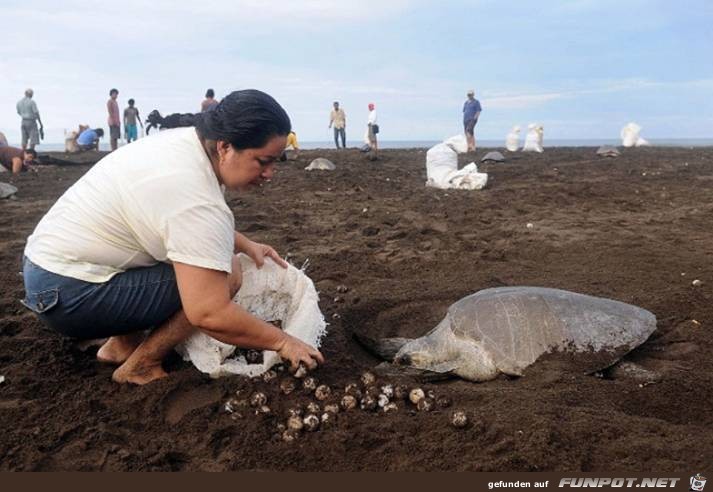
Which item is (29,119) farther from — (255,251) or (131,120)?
(255,251)

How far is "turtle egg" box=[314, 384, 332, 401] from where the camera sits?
6.91ft

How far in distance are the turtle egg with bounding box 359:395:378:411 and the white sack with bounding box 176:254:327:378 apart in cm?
40

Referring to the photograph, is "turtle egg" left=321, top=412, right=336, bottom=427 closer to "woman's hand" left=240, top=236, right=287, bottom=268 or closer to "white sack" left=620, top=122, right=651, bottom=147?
"woman's hand" left=240, top=236, right=287, bottom=268

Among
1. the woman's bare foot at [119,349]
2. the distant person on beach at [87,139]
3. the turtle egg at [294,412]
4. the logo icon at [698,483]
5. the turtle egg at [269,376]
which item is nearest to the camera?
the logo icon at [698,483]

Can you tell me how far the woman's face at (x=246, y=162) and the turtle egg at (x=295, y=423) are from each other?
808mm

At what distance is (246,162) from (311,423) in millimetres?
892

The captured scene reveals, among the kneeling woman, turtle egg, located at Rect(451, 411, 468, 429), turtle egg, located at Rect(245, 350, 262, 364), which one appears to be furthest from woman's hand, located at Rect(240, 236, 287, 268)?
turtle egg, located at Rect(451, 411, 468, 429)

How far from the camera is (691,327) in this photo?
2.85m

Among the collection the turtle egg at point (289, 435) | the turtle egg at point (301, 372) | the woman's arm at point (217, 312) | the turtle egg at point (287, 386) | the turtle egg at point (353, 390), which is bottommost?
the turtle egg at point (289, 435)

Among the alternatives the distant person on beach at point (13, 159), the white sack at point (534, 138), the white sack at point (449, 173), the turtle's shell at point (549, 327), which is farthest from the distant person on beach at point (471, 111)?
the turtle's shell at point (549, 327)

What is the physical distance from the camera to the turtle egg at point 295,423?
75.6 inches

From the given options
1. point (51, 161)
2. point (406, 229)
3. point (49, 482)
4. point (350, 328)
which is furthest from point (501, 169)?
point (49, 482)

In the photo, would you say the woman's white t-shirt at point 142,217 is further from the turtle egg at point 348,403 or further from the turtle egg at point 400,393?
the turtle egg at point 400,393

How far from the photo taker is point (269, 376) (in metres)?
2.23
